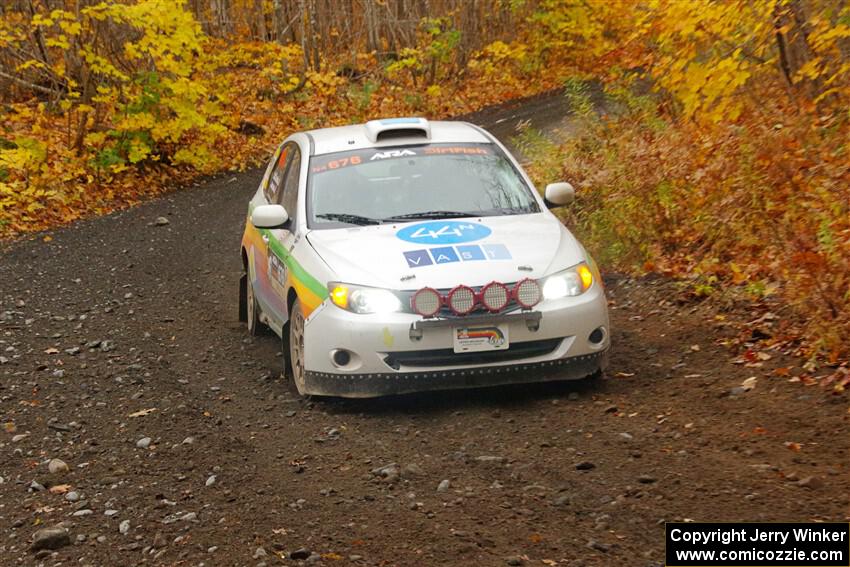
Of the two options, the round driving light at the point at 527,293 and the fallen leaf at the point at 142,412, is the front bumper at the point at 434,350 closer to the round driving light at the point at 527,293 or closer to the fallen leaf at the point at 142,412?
the round driving light at the point at 527,293

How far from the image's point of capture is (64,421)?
753 centimetres

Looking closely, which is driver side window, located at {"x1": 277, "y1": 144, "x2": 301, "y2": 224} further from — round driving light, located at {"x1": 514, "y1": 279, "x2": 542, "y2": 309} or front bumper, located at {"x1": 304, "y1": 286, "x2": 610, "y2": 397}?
round driving light, located at {"x1": 514, "y1": 279, "x2": 542, "y2": 309}

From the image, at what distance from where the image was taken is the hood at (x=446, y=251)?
702 cm

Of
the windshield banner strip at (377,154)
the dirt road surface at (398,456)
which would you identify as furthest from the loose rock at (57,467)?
the windshield banner strip at (377,154)

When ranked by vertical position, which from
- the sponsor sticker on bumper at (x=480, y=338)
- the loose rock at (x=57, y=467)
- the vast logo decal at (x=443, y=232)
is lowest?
the loose rock at (x=57, y=467)

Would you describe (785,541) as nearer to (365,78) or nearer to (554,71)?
(365,78)

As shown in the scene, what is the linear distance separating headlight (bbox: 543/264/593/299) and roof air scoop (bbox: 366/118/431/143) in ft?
6.85

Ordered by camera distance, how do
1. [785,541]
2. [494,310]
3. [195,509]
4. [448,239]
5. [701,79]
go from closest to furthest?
[785,541] < [195,509] < [494,310] < [448,239] < [701,79]

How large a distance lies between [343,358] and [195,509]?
1730mm

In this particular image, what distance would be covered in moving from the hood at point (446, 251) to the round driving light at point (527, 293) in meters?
0.10

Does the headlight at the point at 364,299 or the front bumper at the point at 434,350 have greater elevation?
the headlight at the point at 364,299

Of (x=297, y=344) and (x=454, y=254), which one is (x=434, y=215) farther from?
(x=297, y=344)

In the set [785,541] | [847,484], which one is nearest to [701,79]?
[847,484]

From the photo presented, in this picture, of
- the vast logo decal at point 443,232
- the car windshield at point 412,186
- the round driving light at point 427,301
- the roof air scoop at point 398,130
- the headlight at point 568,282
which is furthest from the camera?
the roof air scoop at point 398,130
